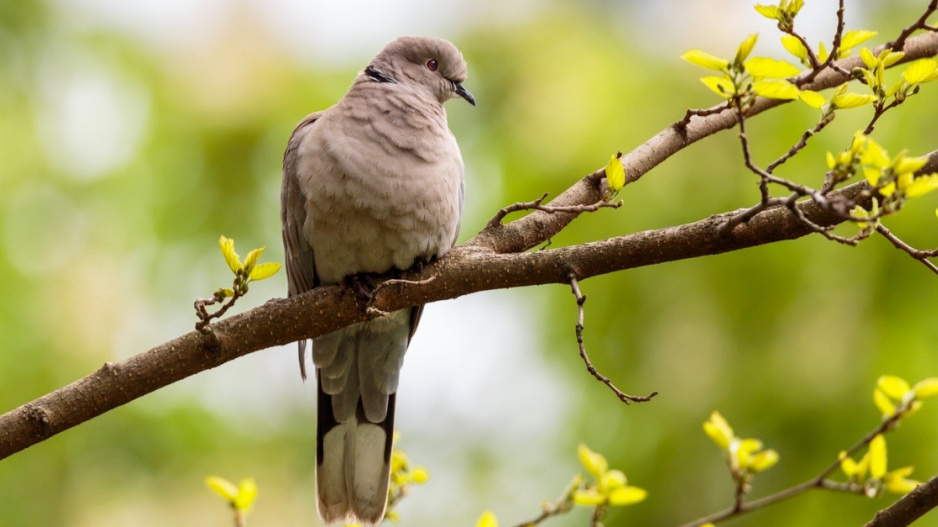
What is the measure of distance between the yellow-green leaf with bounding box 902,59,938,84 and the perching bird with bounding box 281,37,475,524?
144 centimetres

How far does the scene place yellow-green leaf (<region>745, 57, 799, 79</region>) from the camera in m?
1.70

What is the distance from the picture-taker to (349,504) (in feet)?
10.5

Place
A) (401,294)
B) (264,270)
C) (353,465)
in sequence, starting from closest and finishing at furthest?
1. (264,270)
2. (401,294)
3. (353,465)

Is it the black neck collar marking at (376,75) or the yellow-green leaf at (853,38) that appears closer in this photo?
the yellow-green leaf at (853,38)

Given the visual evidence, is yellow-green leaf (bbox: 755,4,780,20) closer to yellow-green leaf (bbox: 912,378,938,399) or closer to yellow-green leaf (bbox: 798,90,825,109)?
yellow-green leaf (bbox: 798,90,825,109)

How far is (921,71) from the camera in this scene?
201 cm

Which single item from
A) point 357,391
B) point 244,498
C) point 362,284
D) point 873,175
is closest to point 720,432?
point 873,175

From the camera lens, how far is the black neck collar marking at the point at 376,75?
3.50 meters

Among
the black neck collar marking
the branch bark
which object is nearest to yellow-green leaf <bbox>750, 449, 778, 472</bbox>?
the branch bark

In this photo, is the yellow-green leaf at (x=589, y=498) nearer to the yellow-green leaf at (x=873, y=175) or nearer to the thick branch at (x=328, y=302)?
the thick branch at (x=328, y=302)

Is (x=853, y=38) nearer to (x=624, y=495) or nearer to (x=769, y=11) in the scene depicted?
(x=769, y=11)

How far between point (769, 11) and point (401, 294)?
1.14m

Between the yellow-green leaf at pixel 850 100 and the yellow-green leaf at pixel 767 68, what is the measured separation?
0.28 meters

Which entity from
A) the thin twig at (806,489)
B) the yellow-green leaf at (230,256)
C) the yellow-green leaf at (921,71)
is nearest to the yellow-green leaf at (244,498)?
the yellow-green leaf at (230,256)
